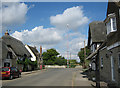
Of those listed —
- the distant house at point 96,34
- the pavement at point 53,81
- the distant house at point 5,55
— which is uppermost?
the distant house at point 96,34

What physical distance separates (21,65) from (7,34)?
30.2 feet

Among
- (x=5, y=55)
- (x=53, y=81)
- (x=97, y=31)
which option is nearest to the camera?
(x=53, y=81)

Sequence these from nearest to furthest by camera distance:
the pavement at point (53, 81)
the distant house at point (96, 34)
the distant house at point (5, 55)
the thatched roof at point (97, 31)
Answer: the pavement at point (53, 81), the distant house at point (96, 34), the thatched roof at point (97, 31), the distant house at point (5, 55)

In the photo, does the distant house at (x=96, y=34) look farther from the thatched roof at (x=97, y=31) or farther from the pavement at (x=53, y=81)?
the pavement at (x=53, y=81)

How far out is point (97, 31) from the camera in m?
27.3

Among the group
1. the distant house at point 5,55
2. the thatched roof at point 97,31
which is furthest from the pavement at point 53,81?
the distant house at point 5,55

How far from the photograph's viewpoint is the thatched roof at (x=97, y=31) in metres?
26.3

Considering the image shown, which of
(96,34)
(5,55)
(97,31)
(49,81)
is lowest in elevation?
(49,81)

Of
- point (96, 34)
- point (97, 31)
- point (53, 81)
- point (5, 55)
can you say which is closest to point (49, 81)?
point (53, 81)

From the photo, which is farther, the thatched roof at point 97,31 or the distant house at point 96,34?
the thatched roof at point 97,31

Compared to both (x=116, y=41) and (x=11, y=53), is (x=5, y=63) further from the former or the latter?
(x=116, y=41)

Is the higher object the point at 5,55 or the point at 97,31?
the point at 97,31

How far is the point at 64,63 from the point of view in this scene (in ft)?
265

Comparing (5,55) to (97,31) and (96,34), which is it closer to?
(96,34)
